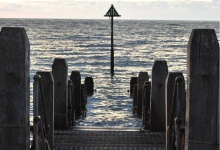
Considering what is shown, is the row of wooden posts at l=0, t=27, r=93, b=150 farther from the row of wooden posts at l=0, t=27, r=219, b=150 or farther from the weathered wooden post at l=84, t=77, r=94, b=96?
the weathered wooden post at l=84, t=77, r=94, b=96

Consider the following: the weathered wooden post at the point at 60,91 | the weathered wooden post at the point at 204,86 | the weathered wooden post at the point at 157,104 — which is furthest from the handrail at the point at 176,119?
the weathered wooden post at the point at 60,91

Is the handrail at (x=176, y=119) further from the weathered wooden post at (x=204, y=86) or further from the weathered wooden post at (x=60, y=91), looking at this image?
the weathered wooden post at (x=60, y=91)

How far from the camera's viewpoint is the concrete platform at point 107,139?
10.0 metres

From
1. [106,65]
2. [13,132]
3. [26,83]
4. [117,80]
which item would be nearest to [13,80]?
[26,83]

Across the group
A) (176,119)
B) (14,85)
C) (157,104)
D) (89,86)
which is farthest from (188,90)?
(89,86)

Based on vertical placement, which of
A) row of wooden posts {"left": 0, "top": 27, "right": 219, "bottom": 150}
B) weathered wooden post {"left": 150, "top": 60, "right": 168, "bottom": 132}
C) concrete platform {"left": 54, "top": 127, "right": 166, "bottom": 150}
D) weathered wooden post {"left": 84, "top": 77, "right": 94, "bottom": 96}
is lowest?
weathered wooden post {"left": 84, "top": 77, "right": 94, "bottom": 96}

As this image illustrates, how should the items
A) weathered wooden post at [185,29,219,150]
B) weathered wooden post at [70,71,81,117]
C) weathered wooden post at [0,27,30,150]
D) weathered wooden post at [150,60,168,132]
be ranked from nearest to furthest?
weathered wooden post at [185,29,219,150] → weathered wooden post at [0,27,30,150] → weathered wooden post at [150,60,168,132] → weathered wooden post at [70,71,81,117]

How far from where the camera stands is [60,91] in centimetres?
1216

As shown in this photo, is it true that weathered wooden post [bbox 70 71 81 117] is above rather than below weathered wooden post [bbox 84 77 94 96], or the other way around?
above

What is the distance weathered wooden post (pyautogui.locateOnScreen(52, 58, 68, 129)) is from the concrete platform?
0.29m

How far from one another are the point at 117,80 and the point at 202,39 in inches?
1136

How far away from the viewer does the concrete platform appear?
10.0 m

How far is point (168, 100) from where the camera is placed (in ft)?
31.2

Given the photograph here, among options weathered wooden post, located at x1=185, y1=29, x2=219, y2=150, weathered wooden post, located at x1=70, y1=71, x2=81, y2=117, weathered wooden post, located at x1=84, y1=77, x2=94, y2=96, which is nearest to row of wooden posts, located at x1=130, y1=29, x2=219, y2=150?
weathered wooden post, located at x1=185, y1=29, x2=219, y2=150
